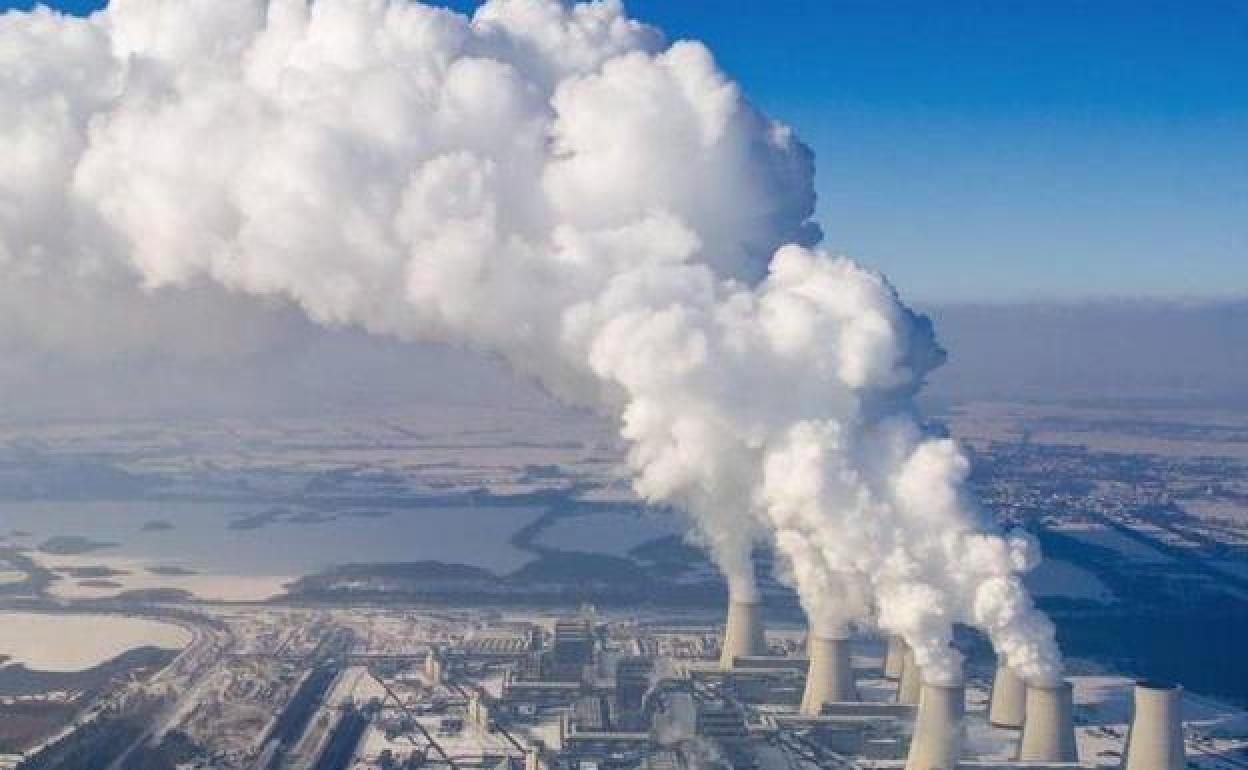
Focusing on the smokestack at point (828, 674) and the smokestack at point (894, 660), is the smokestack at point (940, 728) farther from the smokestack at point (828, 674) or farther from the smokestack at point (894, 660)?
the smokestack at point (894, 660)

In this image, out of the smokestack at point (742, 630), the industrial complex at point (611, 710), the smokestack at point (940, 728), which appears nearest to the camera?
the smokestack at point (940, 728)

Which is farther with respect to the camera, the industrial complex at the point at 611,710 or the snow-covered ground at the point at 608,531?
the snow-covered ground at the point at 608,531

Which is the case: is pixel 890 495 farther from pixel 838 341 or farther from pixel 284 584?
pixel 284 584

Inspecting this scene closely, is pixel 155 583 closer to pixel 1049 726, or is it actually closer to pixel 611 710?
pixel 611 710

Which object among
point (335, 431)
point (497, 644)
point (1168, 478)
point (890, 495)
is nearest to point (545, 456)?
point (335, 431)

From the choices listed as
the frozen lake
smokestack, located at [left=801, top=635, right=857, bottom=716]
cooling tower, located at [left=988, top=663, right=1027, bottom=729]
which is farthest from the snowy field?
cooling tower, located at [left=988, top=663, right=1027, bottom=729]

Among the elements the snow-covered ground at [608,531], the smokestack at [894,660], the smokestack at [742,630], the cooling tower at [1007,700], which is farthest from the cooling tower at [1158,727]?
the snow-covered ground at [608,531]

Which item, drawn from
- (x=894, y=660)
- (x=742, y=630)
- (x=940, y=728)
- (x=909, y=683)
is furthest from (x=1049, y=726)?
(x=742, y=630)

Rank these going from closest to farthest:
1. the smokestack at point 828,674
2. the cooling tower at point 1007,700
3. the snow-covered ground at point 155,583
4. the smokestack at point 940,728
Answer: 1. the smokestack at point 940,728
2. the cooling tower at point 1007,700
3. the smokestack at point 828,674
4. the snow-covered ground at point 155,583

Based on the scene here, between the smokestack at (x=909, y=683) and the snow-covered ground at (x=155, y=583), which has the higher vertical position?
the snow-covered ground at (x=155, y=583)
